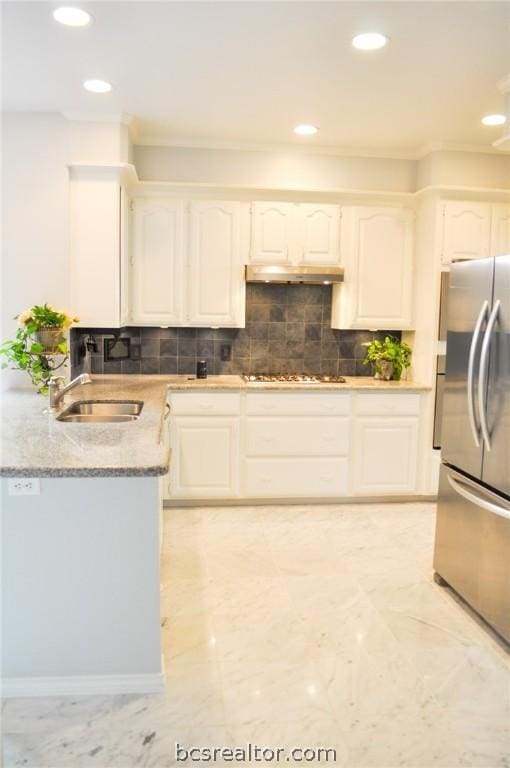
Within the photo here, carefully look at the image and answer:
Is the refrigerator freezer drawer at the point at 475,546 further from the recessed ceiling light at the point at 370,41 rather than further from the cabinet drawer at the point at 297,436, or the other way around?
the recessed ceiling light at the point at 370,41

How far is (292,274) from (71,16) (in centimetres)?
229

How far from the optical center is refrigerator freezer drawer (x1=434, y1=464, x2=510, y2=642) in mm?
2592

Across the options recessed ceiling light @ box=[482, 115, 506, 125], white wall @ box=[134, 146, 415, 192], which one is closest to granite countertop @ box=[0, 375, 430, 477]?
white wall @ box=[134, 146, 415, 192]

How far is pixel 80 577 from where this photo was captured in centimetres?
222

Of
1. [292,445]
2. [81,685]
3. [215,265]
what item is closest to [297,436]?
[292,445]

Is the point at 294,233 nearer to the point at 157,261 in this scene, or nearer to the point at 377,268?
the point at 377,268

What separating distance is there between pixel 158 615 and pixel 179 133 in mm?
3371

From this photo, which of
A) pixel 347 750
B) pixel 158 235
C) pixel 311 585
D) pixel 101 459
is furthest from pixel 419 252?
pixel 347 750

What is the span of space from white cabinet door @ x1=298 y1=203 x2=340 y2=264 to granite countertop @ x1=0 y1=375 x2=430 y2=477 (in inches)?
46.5

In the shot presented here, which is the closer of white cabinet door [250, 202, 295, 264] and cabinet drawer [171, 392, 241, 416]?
cabinet drawer [171, 392, 241, 416]

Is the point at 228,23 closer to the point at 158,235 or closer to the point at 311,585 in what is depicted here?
the point at 158,235

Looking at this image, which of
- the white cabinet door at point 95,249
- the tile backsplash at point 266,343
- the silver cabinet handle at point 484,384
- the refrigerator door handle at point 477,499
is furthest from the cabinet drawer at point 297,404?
the silver cabinet handle at point 484,384

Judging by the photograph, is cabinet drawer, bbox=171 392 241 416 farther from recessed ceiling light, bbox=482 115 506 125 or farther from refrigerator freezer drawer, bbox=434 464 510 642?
recessed ceiling light, bbox=482 115 506 125

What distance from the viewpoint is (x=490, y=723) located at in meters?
2.12
